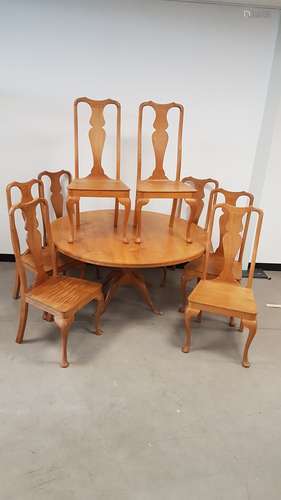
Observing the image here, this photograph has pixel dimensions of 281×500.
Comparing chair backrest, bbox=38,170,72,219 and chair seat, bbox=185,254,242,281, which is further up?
chair backrest, bbox=38,170,72,219

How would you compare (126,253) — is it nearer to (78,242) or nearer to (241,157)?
(78,242)

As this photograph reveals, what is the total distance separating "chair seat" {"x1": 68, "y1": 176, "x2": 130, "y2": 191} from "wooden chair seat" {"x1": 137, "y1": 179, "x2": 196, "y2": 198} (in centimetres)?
14

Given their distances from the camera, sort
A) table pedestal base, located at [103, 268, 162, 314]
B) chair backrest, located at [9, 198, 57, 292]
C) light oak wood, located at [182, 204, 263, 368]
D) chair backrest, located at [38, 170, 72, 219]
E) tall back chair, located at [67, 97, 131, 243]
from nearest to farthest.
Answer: chair backrest, located at [9, 198, 57, 292] → light oak wood, located at [182, 204, 263, 368] → tall back chair, located at [67, 97, 131, 243] → table pedestal base, located at [103, 268, 162, 314] → chair backrest, located at [38, 170, 72, 219]

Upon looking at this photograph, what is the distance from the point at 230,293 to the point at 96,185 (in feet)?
4.11

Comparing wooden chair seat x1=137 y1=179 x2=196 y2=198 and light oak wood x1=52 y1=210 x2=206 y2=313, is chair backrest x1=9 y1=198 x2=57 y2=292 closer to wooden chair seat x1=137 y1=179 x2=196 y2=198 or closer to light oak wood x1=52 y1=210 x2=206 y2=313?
light oak wood x1=52 y1=210 x2=206 y2=313

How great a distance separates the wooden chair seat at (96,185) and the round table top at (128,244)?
0.38 metres

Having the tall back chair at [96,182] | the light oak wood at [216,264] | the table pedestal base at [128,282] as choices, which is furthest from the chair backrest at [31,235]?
the light oak wood at [216,264]

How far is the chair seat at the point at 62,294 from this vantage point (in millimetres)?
2129

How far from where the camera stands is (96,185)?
2.58 metres

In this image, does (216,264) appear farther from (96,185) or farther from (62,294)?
(62,294)

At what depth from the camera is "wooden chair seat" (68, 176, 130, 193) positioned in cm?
246

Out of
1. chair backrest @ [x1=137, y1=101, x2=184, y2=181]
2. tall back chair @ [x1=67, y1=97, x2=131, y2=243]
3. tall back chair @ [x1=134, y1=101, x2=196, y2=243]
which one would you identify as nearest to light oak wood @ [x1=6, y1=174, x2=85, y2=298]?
tall back chair @ [x1=67, y1=97, x2=131, y2=243]

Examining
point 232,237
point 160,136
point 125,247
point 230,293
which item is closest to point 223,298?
point 230,293

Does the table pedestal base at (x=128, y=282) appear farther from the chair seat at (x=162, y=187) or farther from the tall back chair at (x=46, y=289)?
the chair seat at (x=162, y=187)
